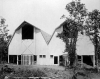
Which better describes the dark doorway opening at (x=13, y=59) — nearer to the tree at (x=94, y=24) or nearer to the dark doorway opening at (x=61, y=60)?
the dark doorway opening at (x=61, y=60)

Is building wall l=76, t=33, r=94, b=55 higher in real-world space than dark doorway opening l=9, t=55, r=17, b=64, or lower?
higher

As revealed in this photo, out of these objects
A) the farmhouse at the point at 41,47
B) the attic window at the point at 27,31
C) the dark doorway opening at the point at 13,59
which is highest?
the attic window at the point at 27,31

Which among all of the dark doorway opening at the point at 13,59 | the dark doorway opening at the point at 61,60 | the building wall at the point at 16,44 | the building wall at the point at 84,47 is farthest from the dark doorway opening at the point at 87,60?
the dark doorway opening at the point at 13,59

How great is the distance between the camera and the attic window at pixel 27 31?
2658 cm

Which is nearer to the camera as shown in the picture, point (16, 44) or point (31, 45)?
point (31, 45)

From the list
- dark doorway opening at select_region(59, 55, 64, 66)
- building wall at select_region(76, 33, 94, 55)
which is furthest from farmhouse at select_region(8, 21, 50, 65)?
building wall at select_region(76, 33, 94, 55)

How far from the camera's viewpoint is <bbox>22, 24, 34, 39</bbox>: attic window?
87.2 feet

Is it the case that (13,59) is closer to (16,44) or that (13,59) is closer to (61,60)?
(16,44)

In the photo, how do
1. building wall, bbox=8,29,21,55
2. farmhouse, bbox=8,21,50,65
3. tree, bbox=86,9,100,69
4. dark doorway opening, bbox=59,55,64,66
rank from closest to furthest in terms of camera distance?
tree, bbox=86,9,100,69, dark doorway opening, bbox=59,55,64,66, farmhouse, bbox=8,21,50,65, building wall, bbox=8,29,21,55

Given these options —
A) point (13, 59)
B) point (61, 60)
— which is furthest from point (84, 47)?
point (13, 59)

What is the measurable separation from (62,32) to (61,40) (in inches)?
63.0

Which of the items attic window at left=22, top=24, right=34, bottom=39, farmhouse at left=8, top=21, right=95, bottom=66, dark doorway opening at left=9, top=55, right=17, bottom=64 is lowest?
dark doorway opening at left=9, top=55, right=17, bottom=64

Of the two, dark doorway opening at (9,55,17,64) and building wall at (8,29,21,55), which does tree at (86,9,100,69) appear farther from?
dark doorway opening at (9,55,17,64)

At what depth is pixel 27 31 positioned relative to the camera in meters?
26.9
